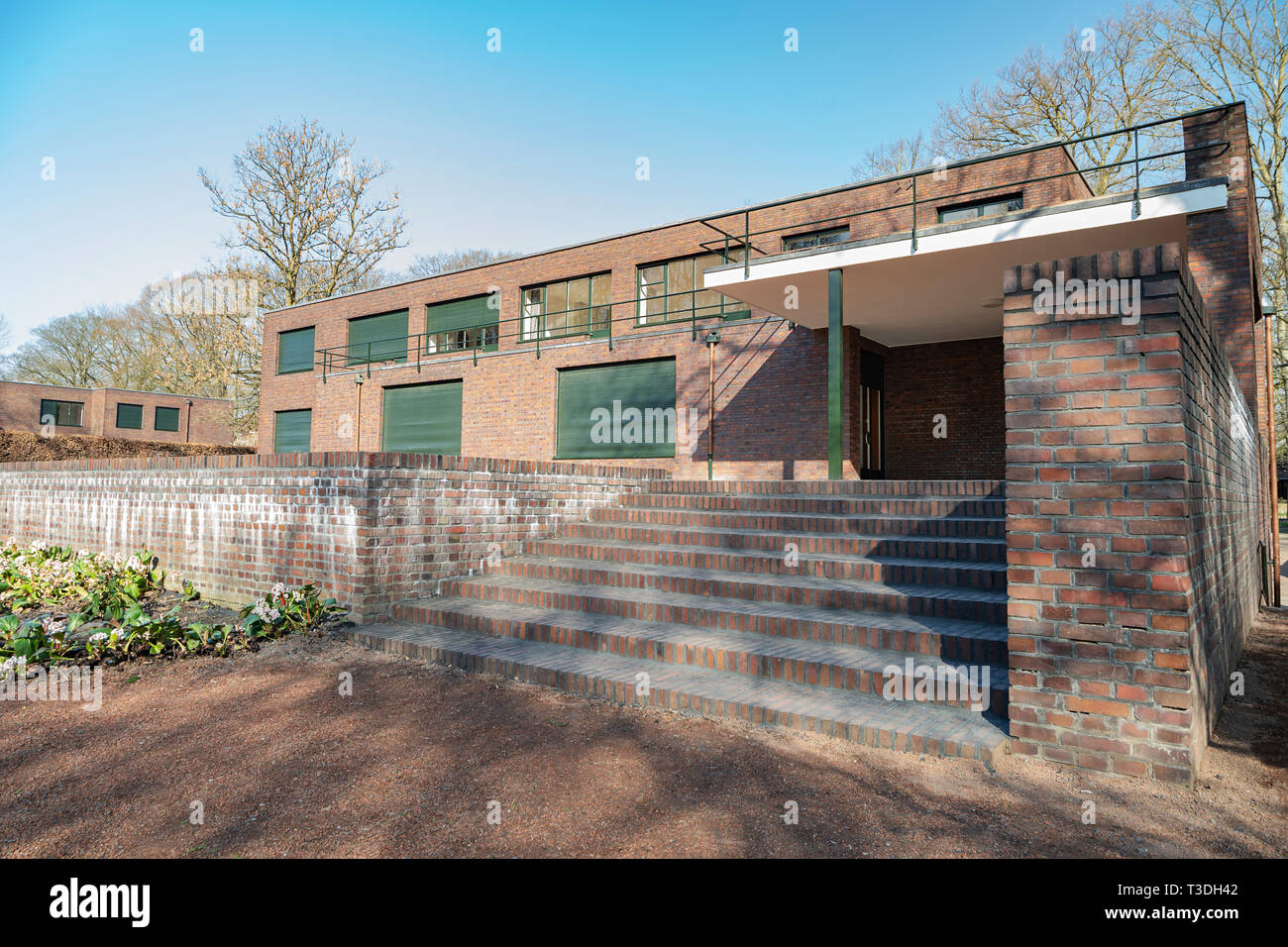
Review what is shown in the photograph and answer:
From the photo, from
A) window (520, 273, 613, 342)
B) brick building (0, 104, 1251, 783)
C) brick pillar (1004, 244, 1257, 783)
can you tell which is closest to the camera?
brick pillar (1004, 244, 1257, 783)

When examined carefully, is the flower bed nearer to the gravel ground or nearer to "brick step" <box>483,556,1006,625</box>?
the gravel ground

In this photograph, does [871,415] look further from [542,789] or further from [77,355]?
[77,355]

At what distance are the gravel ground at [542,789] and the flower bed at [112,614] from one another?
826mm

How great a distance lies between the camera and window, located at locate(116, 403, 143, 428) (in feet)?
127

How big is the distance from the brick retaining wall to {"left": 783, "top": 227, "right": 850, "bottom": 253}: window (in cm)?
763

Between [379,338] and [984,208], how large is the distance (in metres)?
17.2

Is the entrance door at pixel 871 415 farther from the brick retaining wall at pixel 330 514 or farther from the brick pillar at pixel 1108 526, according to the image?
the brick pillar at pixel 1108 526

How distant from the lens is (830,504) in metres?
7.54

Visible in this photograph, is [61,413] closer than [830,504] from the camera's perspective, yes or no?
No

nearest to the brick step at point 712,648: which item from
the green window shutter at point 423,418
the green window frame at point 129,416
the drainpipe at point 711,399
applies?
the drainpipe at point 711,399

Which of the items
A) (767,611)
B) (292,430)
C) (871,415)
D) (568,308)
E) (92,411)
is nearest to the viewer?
(767,611)

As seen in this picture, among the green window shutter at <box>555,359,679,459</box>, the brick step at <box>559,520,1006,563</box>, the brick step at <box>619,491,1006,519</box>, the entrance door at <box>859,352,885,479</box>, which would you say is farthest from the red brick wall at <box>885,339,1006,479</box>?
the brick step at <box>559,520,1006,563</box>

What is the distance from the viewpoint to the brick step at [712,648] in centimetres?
410

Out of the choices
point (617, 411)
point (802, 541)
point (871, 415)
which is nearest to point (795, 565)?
point (802, 541)
